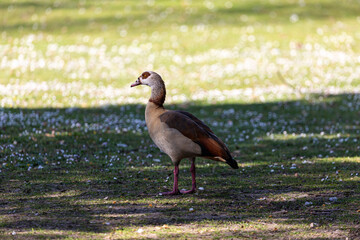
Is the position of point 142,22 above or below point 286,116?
above

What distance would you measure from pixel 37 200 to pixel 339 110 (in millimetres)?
13528

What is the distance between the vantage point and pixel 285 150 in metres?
13.7

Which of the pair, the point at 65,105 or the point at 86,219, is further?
the point at 65,105

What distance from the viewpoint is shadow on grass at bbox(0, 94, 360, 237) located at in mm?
8219

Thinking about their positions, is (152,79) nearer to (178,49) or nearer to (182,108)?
(182,108)

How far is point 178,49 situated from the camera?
31.5 meters

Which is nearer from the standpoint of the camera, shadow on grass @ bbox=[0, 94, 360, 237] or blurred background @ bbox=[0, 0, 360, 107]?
shadow on grass @ bbox=[0, 94, 360, 237]

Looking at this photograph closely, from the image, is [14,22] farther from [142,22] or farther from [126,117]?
[126,117]

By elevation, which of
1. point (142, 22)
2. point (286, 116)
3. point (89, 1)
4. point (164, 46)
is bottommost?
point (286, 116)

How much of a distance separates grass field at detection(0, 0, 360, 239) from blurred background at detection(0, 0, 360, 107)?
132mm

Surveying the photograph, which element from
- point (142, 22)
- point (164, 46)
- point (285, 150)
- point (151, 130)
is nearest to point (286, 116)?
point (285, 150)

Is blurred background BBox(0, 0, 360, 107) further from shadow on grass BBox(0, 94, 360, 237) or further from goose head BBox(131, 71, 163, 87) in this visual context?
goose head BBox(131, 71, 163, 87)

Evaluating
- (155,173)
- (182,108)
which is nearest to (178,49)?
(182,108)

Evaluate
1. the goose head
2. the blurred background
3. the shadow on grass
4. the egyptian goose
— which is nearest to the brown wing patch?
the egyptian goose
